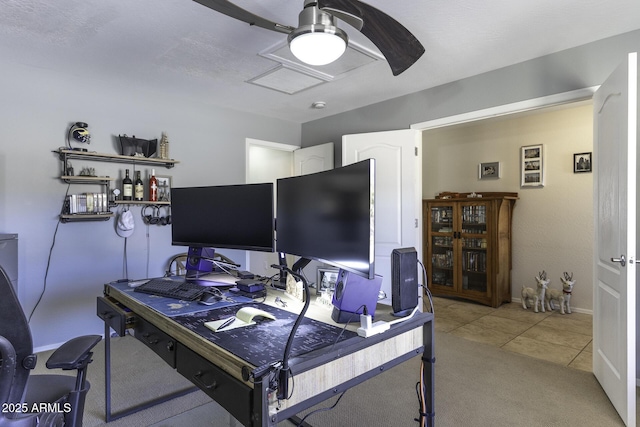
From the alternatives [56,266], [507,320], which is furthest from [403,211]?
[56,266]

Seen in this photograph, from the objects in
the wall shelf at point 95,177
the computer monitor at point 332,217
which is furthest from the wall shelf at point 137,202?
the computer monitor at point 332,217

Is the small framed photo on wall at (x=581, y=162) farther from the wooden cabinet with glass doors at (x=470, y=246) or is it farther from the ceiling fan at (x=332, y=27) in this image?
the ceiling fan at (x=332, y=27)

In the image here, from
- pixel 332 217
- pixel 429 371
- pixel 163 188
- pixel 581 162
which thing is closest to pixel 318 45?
pixel 332 217

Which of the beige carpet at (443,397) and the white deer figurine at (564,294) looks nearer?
the beige carpet at (443,397)

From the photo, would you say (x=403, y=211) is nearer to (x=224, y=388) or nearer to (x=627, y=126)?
(x=627, y=126)

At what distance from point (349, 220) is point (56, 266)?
308cm

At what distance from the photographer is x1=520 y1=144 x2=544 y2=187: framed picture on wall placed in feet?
15.0

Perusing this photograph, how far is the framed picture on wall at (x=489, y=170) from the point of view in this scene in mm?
5000

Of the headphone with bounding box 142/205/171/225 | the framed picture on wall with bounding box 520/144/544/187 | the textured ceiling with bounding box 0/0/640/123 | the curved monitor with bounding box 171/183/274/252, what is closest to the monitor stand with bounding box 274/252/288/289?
the curved monitor with bounding box 171/183/274/252

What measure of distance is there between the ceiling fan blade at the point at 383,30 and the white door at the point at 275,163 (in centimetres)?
252

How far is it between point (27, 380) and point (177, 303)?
55 cm

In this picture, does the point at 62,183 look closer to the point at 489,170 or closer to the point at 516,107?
the point at 516,107

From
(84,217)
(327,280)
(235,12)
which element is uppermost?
(235,12)

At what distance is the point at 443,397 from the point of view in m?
2.33
